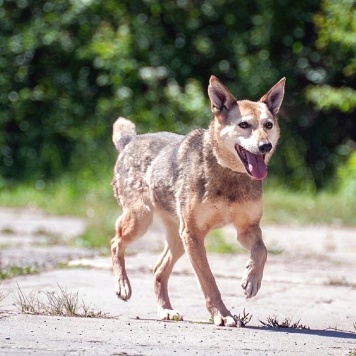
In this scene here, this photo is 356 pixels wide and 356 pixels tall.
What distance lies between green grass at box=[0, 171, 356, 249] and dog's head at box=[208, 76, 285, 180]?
15.9ft

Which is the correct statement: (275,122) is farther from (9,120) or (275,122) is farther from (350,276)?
(9,120)

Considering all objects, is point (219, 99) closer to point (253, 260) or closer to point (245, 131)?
point (245, 131)

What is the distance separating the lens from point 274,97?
25.7 ft

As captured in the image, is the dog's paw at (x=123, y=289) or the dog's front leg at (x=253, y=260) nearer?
the dog's front leg at (x=253, y=260)

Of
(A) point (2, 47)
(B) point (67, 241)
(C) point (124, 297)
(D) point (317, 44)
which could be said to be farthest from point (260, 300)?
(A) point (2, 47)

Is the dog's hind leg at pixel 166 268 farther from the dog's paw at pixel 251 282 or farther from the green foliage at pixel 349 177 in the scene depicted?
the green foliage at pixel 349 177

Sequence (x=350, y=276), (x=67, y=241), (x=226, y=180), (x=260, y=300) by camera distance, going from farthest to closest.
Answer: (x=67, y=241) → (x=350, y=276) → (x=260, y=300) → (x=226, y=180)

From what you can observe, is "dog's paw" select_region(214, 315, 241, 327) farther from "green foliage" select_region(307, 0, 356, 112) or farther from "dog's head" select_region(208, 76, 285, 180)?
"green foliage" select_region(307, 0, 356, 112)

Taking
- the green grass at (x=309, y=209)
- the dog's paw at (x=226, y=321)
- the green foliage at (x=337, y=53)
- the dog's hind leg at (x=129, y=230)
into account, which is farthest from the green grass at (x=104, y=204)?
the dog's paw at (x=226, y=321)

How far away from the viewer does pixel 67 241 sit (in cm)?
1285

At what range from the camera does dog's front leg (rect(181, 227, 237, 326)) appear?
7.30 m

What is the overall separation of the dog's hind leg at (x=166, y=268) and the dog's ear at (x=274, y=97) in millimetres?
1273

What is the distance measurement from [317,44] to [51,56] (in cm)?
468

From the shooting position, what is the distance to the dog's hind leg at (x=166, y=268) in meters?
7.99
